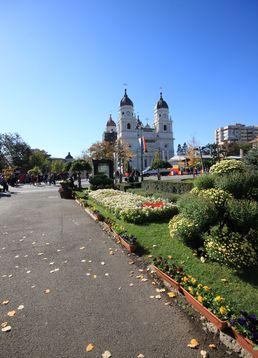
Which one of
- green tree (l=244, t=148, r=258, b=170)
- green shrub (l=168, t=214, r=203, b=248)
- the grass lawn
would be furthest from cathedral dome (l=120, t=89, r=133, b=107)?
green shrub (l=168, t=214, r=203, b=248)

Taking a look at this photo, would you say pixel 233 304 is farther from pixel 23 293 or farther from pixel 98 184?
pixel 98 184

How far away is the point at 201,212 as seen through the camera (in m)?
5.10

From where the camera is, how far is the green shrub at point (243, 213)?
4738 millimetres

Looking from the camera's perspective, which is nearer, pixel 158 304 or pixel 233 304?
pixel 233 304

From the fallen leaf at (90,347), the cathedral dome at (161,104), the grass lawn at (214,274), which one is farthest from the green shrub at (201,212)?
the cathedral dome at (161,104)

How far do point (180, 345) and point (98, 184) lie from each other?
66.1 ft

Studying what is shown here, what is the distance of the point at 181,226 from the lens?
5754 mm

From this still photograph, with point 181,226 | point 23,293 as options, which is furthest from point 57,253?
point 181,226

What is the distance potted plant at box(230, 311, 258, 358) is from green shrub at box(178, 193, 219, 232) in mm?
2078

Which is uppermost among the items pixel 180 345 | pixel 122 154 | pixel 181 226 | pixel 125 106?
pixel 125 106

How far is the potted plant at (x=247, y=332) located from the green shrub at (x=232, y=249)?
1.63 meters

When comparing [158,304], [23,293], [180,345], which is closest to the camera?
[180,345]

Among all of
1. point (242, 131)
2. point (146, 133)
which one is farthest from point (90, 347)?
point (242, 131)

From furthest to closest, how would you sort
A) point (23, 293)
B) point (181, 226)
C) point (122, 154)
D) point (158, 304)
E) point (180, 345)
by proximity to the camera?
1. point (122, 154)
2. point (181, 226)
3. point (23, 293)
4. point (158, 304)
5. point (180, 345)
